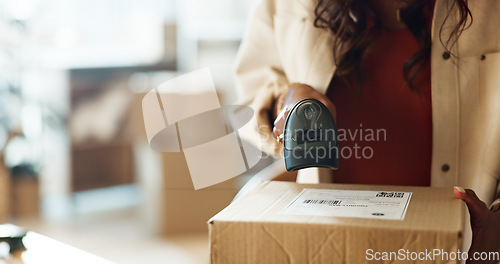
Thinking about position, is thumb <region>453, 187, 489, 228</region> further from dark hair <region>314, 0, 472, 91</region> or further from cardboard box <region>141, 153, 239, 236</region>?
cardboard box <region>141, 153, 239, 236</region>

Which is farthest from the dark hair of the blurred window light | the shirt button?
the blurred window light

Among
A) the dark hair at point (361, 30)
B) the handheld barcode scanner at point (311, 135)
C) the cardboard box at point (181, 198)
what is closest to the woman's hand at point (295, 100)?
the handheld barcode scanner at point (311, 135)

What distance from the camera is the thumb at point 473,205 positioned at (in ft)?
2.11

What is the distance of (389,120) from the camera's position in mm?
996

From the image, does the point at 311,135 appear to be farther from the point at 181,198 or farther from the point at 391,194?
the point at 181,198

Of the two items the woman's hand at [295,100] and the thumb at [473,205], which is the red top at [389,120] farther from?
the thumb at [473,205]

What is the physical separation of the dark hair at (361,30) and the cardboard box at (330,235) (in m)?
0.37

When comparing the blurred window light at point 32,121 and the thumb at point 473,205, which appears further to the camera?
the blurred window light at point 32,121

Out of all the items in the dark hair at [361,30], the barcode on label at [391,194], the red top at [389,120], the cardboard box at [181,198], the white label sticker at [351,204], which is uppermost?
the dark hair at [361,30]

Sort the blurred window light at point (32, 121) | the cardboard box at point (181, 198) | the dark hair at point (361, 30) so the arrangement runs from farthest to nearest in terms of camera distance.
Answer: the blurred window light at point (32, 121), the cardboard box at point (181, 198), the dark hair at point (361, 30)

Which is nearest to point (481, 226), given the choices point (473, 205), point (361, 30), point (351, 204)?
point (473, 205)

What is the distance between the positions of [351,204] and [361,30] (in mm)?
402

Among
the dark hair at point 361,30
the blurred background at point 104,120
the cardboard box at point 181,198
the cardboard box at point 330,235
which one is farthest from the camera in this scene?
the blurred background at point 104,120

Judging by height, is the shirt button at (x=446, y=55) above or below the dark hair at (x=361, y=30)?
below
